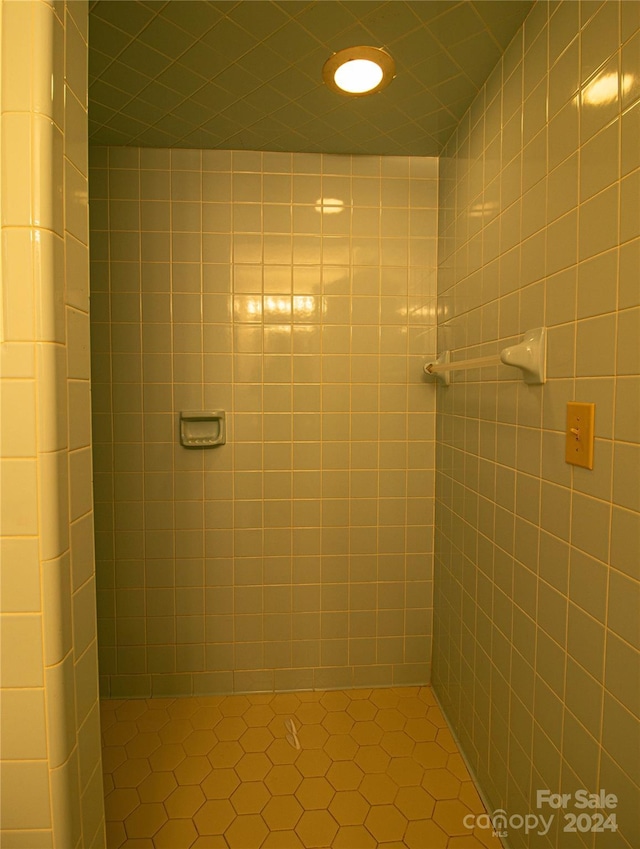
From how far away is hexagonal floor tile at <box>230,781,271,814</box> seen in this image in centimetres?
121

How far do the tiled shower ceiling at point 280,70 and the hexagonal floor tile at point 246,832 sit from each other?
7.06ft

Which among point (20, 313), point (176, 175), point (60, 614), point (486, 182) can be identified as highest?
point (176, 175)

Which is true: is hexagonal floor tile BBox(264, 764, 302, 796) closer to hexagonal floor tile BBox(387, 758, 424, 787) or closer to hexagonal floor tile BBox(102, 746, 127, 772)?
hexagonal floor tile BBox(387, 758, 424, 787)

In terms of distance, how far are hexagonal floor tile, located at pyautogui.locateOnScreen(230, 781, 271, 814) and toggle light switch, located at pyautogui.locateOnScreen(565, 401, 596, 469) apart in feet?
4.34

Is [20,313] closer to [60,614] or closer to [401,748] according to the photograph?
[60,614]

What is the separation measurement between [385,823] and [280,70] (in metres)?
2.19

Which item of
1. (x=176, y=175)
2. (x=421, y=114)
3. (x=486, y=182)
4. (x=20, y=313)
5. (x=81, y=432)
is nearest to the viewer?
(x=20, y=313)

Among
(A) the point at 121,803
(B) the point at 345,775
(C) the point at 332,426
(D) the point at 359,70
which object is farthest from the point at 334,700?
(D) the point at 359,70

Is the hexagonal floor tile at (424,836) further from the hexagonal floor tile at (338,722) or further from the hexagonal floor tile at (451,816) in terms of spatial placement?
the hexagonal floor tile at (338,722)

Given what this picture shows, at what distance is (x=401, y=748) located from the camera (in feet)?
4.66

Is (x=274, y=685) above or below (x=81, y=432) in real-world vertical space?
below

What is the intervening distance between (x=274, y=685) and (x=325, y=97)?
7.12 feet

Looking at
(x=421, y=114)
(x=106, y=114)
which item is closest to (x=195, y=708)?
(x=106, y=114)

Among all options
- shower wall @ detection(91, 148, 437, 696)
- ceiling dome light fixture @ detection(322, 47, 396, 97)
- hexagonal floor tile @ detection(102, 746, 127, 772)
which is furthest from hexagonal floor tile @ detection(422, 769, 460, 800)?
ceiling dome light fixture @ detection(322, 47, 396, 97)
